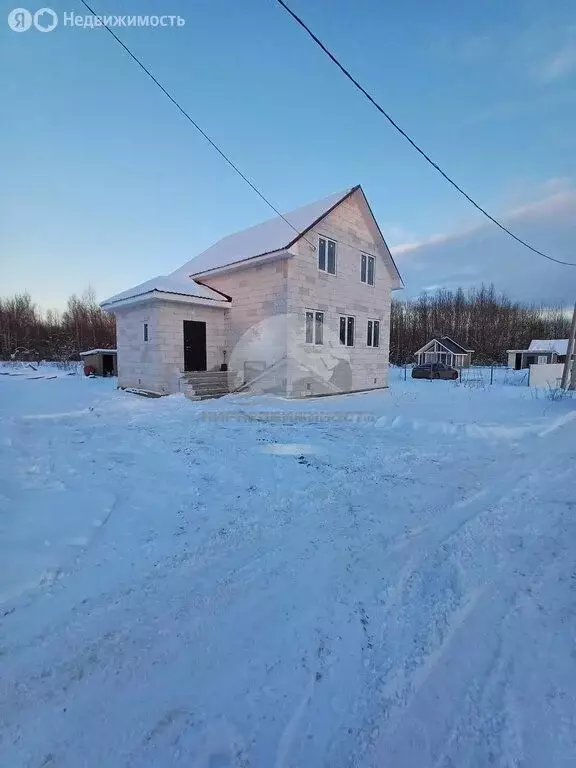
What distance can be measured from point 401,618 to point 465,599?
50cm

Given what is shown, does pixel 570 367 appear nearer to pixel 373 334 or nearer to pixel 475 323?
pixel 373 334

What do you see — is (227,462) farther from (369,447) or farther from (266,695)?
(266,695)

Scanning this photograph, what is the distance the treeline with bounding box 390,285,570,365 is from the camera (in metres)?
53.2

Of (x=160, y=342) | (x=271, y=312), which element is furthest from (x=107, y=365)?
(x=271, y=312)

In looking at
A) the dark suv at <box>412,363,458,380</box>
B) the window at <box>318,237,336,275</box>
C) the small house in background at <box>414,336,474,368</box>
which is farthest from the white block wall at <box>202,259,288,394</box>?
the small house in background at <box>414,336,474,368</box>

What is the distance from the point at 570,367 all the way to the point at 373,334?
A: 32.5 ft

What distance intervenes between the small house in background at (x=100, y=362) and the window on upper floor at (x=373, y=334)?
16.9m

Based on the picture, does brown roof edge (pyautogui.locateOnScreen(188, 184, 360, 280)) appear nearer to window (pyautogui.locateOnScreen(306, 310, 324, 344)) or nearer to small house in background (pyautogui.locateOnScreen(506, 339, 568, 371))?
window (pyautogui.locateOnScreen(306, 310, 324, 344))

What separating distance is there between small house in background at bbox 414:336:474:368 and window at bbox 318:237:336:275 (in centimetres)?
2979

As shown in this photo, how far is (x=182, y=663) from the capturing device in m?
1.80

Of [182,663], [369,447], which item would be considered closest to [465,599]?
[182,663]

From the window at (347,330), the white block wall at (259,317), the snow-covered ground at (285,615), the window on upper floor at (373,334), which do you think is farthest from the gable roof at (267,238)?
the snow-covered ground at (285,615)

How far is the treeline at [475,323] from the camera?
174 feet

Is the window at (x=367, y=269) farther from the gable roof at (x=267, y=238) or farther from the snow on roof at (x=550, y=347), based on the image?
the snow on roof at (x=550, y=347)
